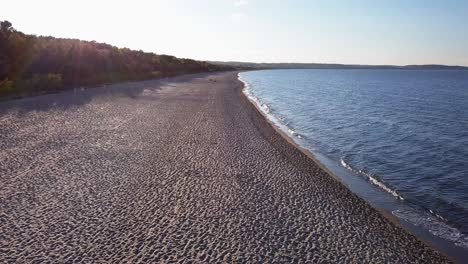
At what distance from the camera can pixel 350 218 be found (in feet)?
39.8

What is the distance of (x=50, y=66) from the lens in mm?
47438

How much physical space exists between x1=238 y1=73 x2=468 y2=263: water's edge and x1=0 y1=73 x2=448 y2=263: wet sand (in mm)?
590

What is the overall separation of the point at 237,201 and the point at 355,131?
60.8 ft

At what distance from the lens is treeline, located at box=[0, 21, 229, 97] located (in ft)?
124

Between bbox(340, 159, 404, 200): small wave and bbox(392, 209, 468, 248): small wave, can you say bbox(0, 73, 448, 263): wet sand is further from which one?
bbox(340, 159, 404, 200): small wave

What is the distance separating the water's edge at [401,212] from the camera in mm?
11078

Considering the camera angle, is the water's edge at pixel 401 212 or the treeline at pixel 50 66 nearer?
the water's edge at pixel 401 212

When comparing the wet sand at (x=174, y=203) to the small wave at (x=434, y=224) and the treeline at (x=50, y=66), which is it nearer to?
the small wave at (x=434, y=224)

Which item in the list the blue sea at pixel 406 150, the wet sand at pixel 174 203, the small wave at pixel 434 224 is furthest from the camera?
the blue sea at pixel 406 150

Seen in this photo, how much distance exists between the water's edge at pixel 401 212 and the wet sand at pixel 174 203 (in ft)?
1.94

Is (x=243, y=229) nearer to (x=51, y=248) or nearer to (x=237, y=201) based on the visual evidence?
(x=237, y=201)

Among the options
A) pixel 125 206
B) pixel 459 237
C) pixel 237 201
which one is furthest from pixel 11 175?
pixel 459 237

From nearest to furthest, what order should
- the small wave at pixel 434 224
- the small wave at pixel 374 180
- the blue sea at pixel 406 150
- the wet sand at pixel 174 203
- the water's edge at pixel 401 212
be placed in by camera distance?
the wet sand at pixel 174 203, the water's edge at pixel 401 212, the small wave at pixel 434 224, the blue sea at pixel 406 150, the small wave at pixel 374 180

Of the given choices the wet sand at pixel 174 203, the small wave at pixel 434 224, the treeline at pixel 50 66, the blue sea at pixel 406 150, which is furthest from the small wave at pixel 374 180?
the treeline at pixel 50 66
